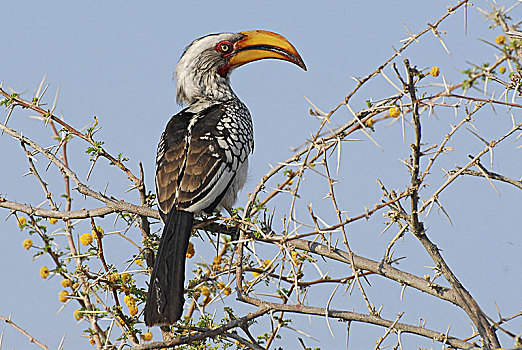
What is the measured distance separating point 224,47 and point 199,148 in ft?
5.55

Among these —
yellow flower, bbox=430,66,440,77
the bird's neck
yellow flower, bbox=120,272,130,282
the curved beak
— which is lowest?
yellow flower, bbox=120,272,130,282

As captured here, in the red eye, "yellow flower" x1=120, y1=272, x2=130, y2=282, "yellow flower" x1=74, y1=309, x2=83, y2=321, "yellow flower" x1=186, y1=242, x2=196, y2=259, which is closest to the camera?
"yellow flower" x1=74, y1=309, x2=83, y2=321

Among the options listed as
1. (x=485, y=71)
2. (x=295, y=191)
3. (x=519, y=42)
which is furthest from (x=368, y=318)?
(x=519, y=42)

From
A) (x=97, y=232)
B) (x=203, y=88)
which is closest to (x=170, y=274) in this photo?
(x=97, y=232)

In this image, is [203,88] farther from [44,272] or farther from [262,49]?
[44,272]

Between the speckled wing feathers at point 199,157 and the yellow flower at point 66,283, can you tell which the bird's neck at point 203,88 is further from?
the yellow flower at point 66,283

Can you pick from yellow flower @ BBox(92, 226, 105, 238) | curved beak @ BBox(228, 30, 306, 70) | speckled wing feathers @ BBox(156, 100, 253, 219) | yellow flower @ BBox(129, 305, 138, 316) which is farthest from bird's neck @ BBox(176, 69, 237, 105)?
yellow flower @ BBox(129, 305, 138, 316)

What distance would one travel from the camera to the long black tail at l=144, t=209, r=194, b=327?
8.77 ft

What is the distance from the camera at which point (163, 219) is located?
3160mm

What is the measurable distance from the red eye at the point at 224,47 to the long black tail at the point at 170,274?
84.5 inches

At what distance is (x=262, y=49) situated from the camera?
15.9 feet

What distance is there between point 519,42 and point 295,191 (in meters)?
0.95

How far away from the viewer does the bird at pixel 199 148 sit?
9.27ft

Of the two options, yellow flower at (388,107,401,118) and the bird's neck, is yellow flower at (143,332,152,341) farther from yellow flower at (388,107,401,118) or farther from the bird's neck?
the bird's neck
